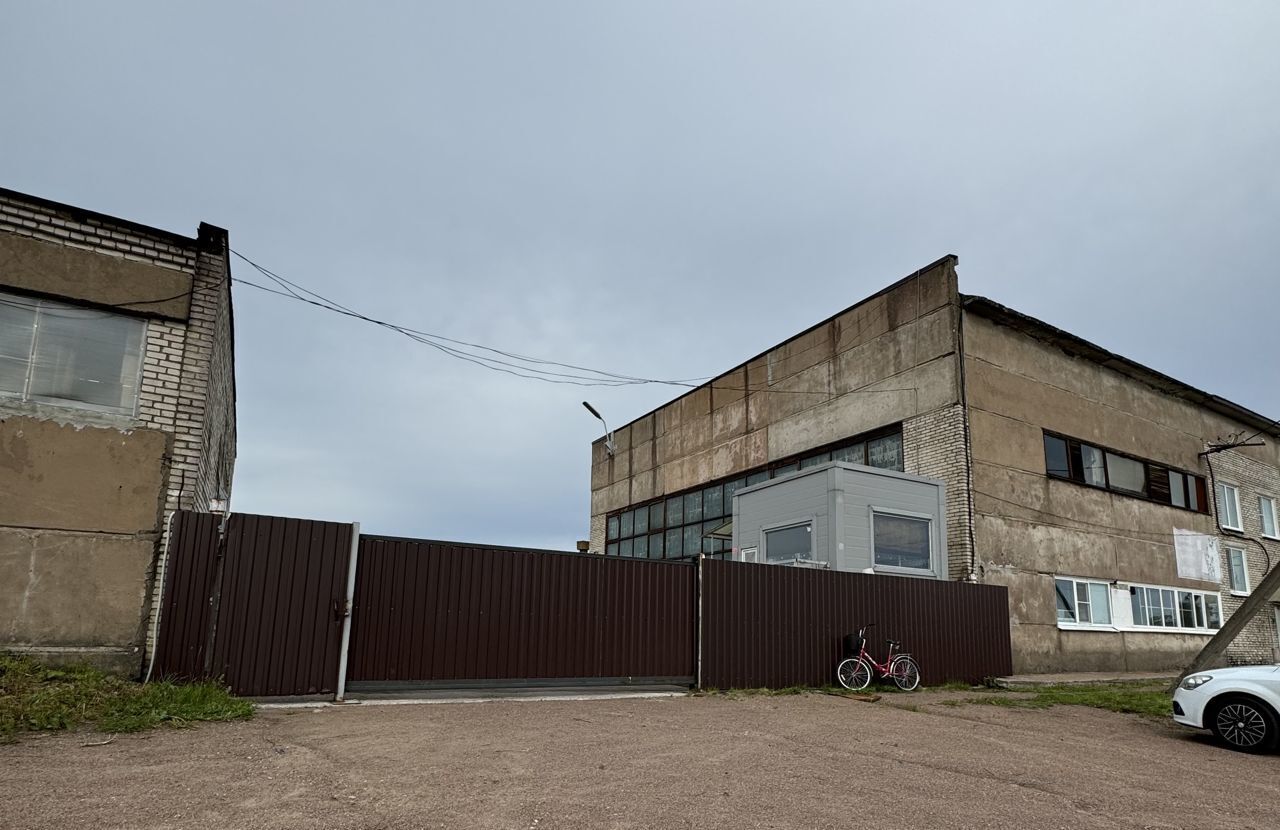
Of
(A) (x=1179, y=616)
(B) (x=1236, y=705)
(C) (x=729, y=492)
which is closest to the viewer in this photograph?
(B) (x=1236, y=705)

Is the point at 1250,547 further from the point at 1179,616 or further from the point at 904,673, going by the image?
the point at 904,673

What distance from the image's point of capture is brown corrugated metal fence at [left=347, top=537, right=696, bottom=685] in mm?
10133

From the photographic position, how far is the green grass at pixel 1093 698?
11992mm

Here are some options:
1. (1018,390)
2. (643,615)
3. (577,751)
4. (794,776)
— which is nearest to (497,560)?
(643,615)

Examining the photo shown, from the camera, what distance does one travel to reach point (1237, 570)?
2428cm

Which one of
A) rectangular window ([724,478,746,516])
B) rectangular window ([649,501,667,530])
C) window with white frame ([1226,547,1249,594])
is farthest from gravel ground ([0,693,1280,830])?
rectangular window ([649,501,667,530])

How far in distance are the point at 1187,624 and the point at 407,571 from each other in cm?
2142

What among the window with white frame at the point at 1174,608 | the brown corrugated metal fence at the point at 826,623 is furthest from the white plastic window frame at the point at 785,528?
the window with white frame at the point at 1174,608

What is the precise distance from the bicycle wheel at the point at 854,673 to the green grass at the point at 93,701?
925 cm

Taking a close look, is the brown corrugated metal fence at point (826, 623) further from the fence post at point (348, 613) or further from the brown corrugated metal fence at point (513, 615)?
the fence post at point (348, 613)

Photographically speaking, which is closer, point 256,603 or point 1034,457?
point 256,603

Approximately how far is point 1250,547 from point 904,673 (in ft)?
58.6

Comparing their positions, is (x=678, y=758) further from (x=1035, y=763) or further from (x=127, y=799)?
(x=127, y=799)

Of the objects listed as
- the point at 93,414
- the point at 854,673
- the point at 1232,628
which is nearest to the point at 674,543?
the point at 854,673
